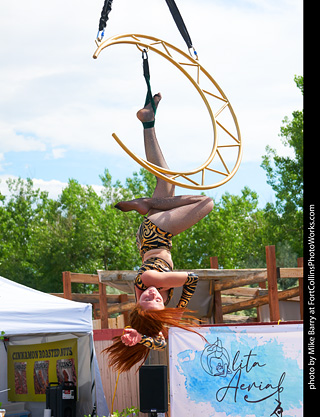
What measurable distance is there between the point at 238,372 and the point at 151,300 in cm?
229

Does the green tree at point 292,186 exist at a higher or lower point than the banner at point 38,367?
higher

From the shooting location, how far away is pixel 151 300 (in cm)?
440

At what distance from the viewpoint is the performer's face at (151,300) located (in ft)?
14.3

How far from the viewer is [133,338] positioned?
4.18 meters

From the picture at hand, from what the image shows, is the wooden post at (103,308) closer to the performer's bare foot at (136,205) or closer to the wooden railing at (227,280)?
the wooden railing at (227,280)

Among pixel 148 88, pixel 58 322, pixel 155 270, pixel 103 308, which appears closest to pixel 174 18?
pixel 148 88

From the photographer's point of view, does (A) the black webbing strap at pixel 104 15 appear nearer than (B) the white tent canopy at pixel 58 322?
Yes

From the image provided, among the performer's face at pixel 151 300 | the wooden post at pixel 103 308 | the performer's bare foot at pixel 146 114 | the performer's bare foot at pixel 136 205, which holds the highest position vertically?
Answer: the performer's bare foot at pixel 146 114

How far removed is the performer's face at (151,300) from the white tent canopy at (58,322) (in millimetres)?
3475

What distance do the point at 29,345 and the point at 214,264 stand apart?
159 inches

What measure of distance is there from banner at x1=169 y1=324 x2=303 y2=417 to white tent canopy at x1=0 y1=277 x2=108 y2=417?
1.88 meters

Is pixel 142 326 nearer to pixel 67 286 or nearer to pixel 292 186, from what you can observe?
pixel 67 286

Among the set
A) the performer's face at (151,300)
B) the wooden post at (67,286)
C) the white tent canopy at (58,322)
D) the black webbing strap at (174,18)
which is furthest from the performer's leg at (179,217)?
the wooden post at (67,286)
